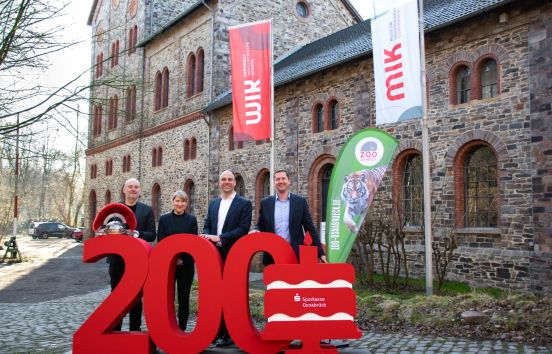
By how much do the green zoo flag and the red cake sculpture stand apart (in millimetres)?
4052

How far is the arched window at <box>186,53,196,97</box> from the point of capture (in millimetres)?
23281

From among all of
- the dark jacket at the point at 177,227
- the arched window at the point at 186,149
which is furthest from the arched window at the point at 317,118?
the dark jacket at the point at 177,227

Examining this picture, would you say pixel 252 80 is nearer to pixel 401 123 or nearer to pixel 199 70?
pixel 401 123

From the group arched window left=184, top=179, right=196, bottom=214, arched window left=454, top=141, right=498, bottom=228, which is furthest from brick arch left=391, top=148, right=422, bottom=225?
arched window left=184, top=179, right=196, bottom=214

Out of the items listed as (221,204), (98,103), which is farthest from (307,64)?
(221,204)

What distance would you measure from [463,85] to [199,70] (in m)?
13.3

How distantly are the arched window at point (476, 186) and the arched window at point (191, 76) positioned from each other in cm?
1418

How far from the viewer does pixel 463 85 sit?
478 inches

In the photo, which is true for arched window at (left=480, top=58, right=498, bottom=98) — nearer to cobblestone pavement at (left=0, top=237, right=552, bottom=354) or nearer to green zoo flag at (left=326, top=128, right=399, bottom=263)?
green zoo flag at (left=326, top=128, right=399, bottom=263)

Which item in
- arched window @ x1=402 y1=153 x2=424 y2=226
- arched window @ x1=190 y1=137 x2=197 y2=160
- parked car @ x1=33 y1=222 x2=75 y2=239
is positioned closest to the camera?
arched window @ x1=402 y1=153 x2=424 y2=226

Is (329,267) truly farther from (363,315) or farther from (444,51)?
(444,51)

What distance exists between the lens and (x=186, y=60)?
23.8 meters

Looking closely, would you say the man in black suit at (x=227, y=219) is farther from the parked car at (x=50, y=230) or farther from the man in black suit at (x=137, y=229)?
the parked car at (x=50, y=230)

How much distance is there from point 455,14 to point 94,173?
1051 inches
